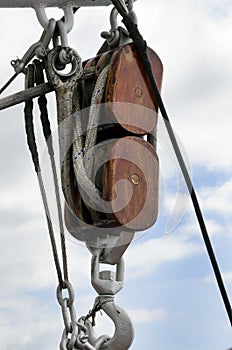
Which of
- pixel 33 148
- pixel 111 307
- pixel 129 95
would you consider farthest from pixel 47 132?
pixel 111 307

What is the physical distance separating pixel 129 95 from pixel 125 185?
133 millimetres

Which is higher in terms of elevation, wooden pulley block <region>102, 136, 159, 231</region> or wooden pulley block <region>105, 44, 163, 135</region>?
wooden pulley block <region>105, 44, 163, 135</region>

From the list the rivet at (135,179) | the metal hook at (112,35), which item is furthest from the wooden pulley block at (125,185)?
the metal hook at (112,35)

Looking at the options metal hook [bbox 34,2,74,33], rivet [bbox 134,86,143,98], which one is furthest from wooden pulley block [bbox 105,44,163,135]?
metal hook [bbox 34,2,74,33]

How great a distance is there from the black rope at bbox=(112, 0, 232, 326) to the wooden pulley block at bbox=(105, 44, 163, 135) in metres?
0.01

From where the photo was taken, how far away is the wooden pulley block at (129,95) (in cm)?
168

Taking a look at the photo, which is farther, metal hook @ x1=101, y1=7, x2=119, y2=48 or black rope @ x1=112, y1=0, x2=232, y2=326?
metal hook @ x1=101, y1=7, x2=119, y2=48

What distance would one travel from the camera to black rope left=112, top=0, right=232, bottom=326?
165 centimetres

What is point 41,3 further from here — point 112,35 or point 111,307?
point 111,307

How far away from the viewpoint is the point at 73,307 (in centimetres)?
171

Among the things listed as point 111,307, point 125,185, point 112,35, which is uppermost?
point 112,35

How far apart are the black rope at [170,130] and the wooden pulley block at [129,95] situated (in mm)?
14

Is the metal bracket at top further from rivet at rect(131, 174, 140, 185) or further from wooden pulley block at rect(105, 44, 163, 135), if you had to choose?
rivet at rect(131, 174, 140, 185)

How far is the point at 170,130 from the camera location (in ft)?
5.49
